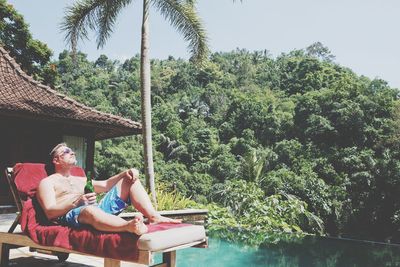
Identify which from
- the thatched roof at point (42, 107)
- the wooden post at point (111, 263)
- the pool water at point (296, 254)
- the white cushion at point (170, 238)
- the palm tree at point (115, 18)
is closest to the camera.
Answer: the white cushion at point (170, 238)

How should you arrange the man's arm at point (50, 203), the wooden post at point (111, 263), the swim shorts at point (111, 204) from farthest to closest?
the swim shorts at point (111, 204) → the man's arm at point (50, 203) → the wooden post at point (111, 263)

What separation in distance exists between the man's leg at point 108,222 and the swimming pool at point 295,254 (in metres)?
3.87

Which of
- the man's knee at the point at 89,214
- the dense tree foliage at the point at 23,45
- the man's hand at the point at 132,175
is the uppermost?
the dense tree foliage at the point at 23,45

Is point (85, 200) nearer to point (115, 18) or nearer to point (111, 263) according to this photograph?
point (111, 263)

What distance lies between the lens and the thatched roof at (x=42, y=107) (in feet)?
27.7

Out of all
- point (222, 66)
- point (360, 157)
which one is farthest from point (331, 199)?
point (222, 66)

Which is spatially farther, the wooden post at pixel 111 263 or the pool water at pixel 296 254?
the pool water at pixel 296 254

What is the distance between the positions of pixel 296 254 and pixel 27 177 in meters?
6.18

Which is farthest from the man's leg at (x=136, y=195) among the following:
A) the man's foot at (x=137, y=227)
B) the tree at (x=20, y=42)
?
the tree at (x=20, y=42)

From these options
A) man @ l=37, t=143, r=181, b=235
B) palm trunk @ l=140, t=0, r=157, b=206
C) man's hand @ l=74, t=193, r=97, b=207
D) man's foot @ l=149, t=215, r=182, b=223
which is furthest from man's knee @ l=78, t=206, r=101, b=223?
palm trunk @ l=140, t=0, r=157, b=206

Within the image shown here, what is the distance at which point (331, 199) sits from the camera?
21406 mm

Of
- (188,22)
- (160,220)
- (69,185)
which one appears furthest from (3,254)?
(188,22)

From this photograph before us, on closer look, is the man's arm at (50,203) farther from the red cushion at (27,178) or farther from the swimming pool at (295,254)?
the swimming pool at (295,254)

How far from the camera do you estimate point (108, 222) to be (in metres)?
2.59
